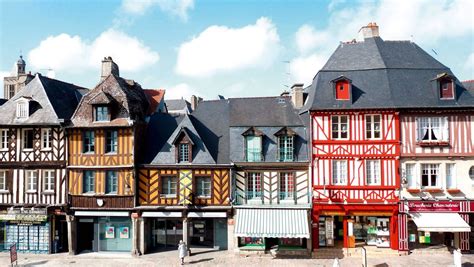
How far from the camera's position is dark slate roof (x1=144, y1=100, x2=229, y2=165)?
19797 mm

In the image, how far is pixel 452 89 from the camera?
18.8 m

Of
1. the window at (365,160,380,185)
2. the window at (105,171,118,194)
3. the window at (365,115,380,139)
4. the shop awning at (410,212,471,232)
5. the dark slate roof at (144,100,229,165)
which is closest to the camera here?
the shop awning at (410,212,471,232)

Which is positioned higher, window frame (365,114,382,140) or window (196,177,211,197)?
window frame (365,114,382,140)

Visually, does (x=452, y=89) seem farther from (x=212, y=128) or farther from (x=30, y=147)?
(x=30, y=147)

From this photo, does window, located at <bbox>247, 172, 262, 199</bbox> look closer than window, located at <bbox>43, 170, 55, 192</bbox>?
Yes

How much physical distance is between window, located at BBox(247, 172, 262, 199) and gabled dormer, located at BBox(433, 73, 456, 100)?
10241mm

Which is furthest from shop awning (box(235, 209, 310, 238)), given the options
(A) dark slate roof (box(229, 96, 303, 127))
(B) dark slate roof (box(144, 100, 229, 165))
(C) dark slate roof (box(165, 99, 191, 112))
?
(C) dark slate roof (box(165, 99, 191, 112))

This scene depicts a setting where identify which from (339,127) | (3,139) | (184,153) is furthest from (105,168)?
(339,127)

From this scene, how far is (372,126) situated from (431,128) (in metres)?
2.92

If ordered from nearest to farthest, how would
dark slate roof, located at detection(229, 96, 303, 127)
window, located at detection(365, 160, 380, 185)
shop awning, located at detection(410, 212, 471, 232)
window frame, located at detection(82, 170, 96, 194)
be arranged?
1. shop awning, located at detection(410, 212, 471, 232)
2. window, located at detection(365, 160, 380, 185)
3. window frame, located at detection(82, 170, 96, 194)
4. dark slate roof, located at detection(229, 96, 303, 127)

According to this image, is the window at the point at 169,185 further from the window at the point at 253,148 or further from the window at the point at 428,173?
the window at the point at 428,173

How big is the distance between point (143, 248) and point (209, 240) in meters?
3.52

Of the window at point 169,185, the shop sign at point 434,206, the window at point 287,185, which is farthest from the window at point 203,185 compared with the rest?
the shop sign at point 434,206

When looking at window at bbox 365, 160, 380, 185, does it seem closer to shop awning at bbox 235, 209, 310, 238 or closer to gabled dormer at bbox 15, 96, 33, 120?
shop awning at bbox 235, 209, 310, 238
